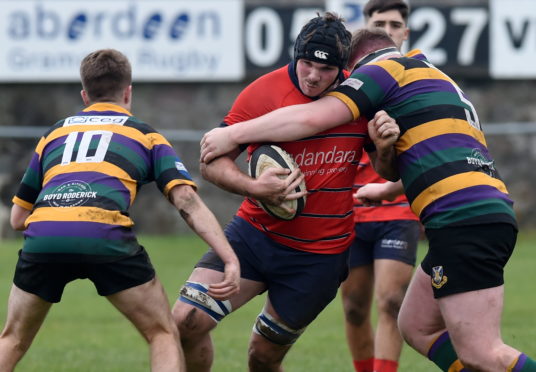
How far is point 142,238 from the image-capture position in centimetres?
1608

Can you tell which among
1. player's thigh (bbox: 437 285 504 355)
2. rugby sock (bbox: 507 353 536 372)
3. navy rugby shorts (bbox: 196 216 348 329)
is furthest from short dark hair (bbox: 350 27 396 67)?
rugby sock (bbox: 507 353 536 372)

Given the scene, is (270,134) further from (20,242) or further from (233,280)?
(20,242)

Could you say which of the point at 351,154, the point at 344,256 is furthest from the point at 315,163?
the point at 344,256

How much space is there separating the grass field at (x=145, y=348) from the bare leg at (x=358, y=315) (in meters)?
0.41

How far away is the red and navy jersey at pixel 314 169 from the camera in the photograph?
5.47 m

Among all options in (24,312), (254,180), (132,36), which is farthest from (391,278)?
(132,36)

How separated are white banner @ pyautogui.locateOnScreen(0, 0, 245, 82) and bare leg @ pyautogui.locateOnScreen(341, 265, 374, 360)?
9.47 m

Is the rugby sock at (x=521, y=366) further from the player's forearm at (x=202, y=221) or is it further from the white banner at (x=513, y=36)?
the white banner at (x=513, y=36)

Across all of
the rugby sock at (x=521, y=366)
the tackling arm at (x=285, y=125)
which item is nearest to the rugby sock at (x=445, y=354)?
the rugby sock at (x=521, y=366)

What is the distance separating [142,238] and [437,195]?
11.4 metres

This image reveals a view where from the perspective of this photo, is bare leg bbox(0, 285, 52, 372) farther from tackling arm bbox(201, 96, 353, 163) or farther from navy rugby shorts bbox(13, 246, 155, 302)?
tackling arm bbox(201, 96, 353, 163)

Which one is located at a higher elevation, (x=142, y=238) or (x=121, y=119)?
(x=121, y=119)

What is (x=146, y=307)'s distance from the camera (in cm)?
512

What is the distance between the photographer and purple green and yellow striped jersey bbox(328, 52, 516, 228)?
4.99 meters
